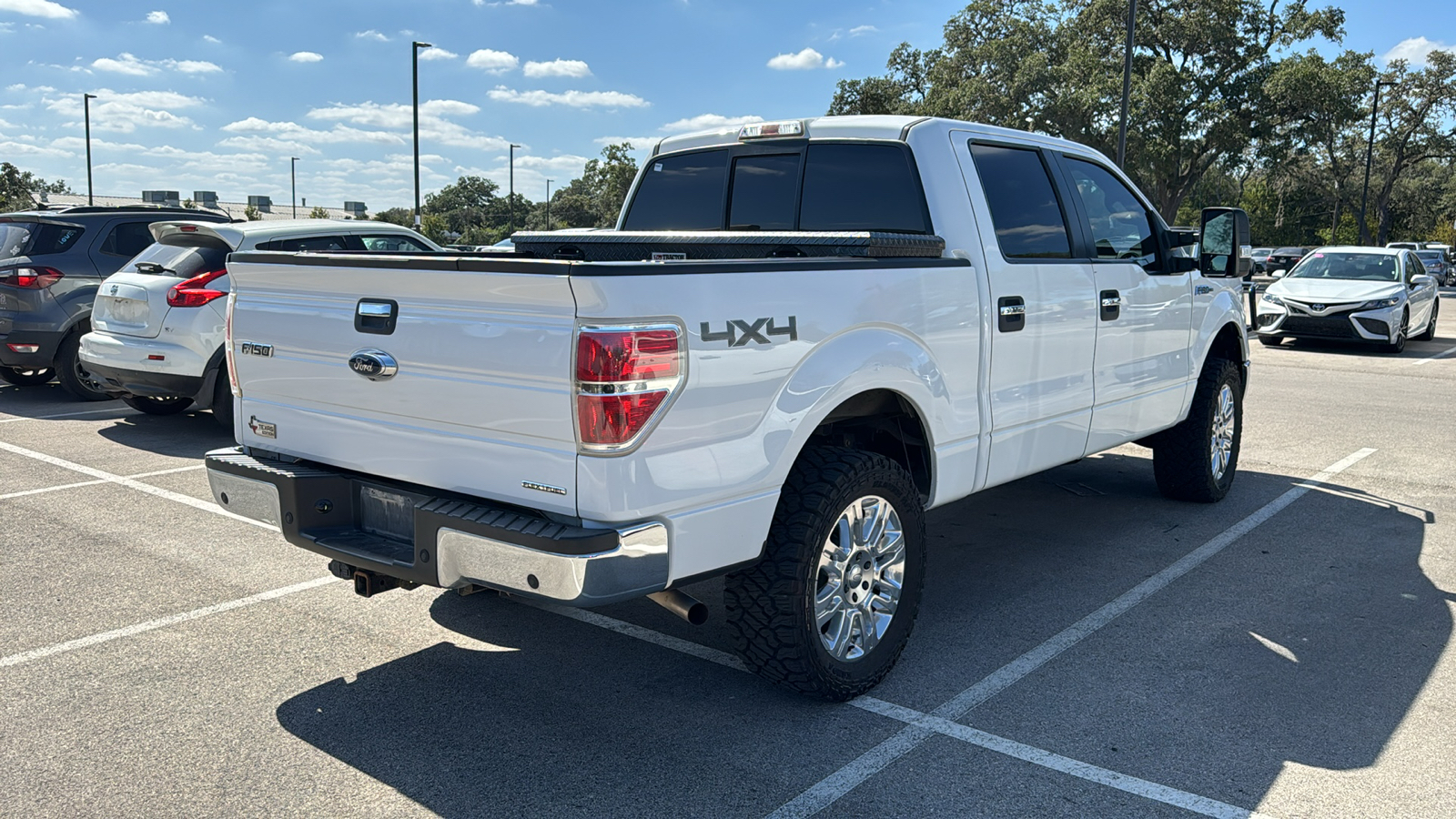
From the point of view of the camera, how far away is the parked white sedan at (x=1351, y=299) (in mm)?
15938

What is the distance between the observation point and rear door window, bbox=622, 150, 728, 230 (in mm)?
5344

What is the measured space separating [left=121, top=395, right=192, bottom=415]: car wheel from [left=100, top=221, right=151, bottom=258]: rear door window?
5.45ft

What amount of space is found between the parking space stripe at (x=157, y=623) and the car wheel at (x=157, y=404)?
5278mm

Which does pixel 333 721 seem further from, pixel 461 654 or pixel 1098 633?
pixel 1098 633

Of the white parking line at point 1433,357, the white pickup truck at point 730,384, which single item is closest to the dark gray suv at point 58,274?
the white pickup truck at point 730,384

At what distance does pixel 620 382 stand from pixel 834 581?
120 centimetres

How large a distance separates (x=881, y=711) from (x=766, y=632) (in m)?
0.53

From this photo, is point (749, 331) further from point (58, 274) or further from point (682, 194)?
point (58, 274)

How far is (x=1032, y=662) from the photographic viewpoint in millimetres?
Answer: 4188

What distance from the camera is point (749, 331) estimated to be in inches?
129

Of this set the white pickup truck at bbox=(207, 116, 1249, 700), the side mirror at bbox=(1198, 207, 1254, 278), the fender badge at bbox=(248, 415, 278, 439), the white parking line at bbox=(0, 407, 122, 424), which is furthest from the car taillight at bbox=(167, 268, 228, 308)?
the side mirror at bbox=(1198, 207, 1254, 278)

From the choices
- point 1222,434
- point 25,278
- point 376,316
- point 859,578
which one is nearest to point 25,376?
point 25,278

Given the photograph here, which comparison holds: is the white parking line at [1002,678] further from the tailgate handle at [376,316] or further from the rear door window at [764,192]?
the rear door window at [764,192]

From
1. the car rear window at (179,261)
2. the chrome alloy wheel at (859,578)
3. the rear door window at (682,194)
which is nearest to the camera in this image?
the chrome alloy wheel at (859,578)
